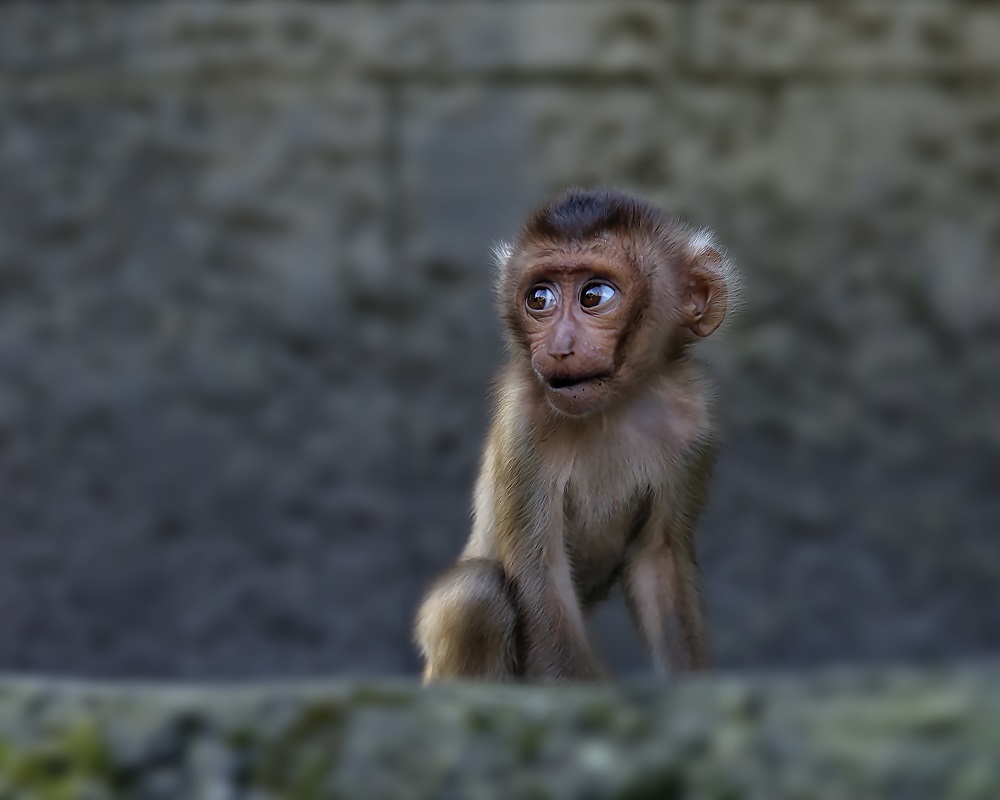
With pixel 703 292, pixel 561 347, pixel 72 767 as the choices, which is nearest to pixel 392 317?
pixel 703 292

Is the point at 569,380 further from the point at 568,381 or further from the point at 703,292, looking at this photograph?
the point at 703,292

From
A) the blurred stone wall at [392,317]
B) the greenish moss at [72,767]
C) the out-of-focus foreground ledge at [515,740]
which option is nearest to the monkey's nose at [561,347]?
the out-of-focus foreground ledge at [515,740]

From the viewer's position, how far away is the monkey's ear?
13.3ft

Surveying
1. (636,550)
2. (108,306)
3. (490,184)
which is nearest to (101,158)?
(108,306)

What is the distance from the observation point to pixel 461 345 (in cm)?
645

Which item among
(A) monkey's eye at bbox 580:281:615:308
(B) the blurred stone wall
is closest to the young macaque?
(A) monkey's eye at bbox 580:281:615:308

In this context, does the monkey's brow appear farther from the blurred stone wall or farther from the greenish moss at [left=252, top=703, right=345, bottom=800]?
the blurred stone wall

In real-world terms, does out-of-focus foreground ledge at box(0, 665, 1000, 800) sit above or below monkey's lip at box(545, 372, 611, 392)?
below

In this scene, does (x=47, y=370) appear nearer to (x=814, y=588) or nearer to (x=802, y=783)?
(x=814, y=588)

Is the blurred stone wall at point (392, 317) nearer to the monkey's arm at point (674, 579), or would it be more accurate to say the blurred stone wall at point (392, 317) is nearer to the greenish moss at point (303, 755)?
the monkey's arm at point (674, 579)

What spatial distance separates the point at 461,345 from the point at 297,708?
4340mm

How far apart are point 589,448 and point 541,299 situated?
1.31ft

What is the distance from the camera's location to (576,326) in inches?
149

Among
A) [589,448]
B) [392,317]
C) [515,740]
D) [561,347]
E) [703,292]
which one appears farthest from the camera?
[392,317]
